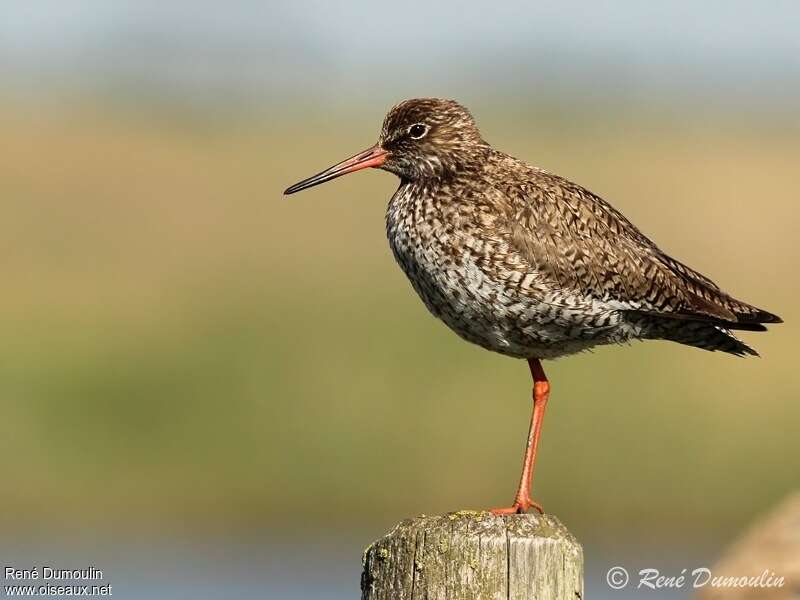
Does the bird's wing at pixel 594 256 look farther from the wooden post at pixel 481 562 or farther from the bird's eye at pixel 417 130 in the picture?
the wooden post at pixel 481 562

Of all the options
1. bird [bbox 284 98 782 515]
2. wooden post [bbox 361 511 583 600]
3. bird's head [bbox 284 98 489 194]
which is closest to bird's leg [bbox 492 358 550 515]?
bird [bbox 284 98 782 515]

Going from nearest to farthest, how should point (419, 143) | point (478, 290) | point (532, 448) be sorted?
point (478, 290)
point (532, 448)
point (419, 143)

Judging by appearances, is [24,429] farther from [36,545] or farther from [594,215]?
[594,215]

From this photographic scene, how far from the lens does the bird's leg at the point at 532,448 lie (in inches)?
272

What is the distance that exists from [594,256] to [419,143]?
115cm

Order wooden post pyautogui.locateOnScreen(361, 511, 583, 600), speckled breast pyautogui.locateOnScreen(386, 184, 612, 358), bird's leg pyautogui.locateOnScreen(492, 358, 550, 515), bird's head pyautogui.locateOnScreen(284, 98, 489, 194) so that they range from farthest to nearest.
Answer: bird's head pyautogui.locateOnScreen(284, 98, 489, 194), speckled breast pyautogui.locateOnScreen(386, 184, 612, 358), bird's leg pyautogui.locateOnScreen(492, 358, 550, 515), wooden post pyautogui.locateOnScreen(361, 511, 583, 600)

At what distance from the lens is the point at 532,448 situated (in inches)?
287

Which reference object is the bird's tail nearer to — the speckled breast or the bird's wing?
the bird's wing

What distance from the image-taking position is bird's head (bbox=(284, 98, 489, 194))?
7.80 metres

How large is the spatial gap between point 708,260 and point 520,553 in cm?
1531

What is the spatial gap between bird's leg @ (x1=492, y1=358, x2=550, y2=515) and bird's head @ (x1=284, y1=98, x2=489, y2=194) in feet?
3.68

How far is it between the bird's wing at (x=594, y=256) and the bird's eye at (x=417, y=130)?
629 mm

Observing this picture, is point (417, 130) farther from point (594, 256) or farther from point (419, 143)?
point (594, 256)

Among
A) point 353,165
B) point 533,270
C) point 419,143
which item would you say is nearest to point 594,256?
point 533,270
